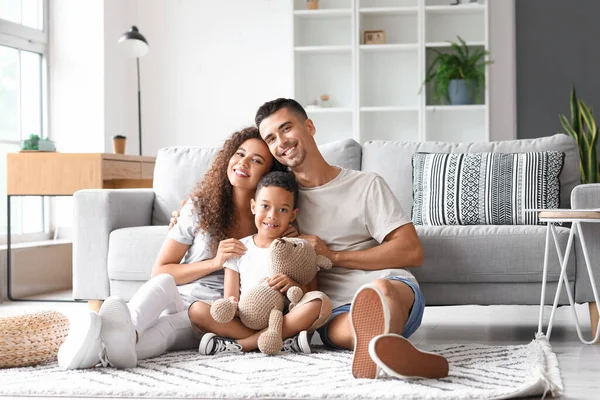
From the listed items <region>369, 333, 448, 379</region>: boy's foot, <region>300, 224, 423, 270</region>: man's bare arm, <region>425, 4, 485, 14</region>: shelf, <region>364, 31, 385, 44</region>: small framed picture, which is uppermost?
<region>425, 4, 485, 14</region>: shelf

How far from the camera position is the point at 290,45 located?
6.20 m

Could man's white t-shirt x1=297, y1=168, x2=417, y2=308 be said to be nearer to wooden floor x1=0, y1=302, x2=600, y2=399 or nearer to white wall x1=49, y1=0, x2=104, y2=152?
wooden floor x1=0, y1=302, x2=600, y2=399

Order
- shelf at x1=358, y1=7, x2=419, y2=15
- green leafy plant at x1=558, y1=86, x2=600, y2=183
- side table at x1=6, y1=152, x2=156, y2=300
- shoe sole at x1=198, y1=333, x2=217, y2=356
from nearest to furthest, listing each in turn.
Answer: shoe sole at x1=198, y1=333, x2=217, y2=356, side table at x1=6, y1=152, x2=156, y2=300, green leafy plant at x1=558, y1=86, x2=600, y2=183, shelf at x1=358, y1=7, x2=419, y2=15

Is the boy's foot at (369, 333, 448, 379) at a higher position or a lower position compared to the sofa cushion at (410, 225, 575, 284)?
lower

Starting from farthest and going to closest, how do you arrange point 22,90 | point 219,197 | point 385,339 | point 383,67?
point 383,67, point 22,90, point 219,197, point 385,339

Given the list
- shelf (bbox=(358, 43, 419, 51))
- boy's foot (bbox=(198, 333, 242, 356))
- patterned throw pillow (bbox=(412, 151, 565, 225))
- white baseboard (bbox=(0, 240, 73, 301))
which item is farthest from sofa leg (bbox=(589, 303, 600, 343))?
shelf (bbox=(358, 43, 419, 51))

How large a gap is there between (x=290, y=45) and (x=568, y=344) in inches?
149

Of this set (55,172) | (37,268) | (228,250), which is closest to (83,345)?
(228,250)

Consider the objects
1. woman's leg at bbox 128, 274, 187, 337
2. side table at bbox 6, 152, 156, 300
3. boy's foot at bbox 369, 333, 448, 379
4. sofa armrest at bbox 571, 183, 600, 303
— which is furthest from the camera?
side table at bbox 6, 152, 156, 300

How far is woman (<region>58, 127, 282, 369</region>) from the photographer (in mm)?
2479

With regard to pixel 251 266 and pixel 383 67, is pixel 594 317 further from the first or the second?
pixel 383 67

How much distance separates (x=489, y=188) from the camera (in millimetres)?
3258

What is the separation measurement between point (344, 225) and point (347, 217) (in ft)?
0.09

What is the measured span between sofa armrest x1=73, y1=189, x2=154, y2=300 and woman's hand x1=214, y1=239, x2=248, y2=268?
93 cm
